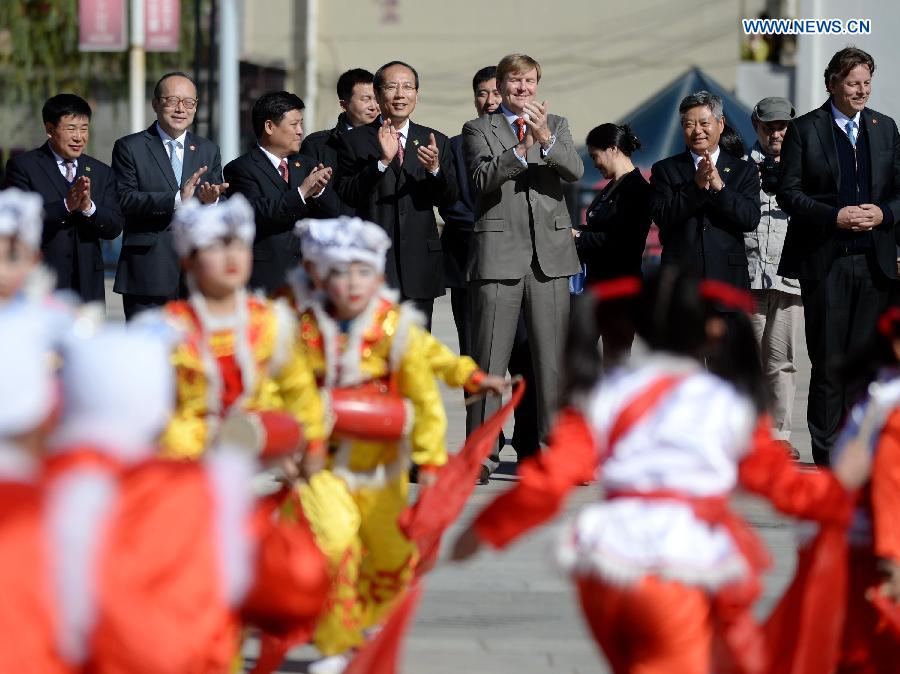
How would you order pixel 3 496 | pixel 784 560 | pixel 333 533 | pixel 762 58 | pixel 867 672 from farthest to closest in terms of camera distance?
pixel 762 58, pixel 784 560, pixel 333 533, pixel 867 672, pixel 3 496

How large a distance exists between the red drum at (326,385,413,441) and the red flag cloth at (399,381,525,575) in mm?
216

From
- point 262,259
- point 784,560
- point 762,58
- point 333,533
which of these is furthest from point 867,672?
point 762,58

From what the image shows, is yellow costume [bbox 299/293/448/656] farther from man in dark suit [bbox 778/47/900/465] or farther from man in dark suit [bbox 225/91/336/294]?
man in dark suit [bbox 778/47/900/465]

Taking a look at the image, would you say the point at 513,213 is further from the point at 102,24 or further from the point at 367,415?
the point at 102,24

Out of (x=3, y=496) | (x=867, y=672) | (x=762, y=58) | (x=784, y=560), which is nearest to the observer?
(x=3, y=496)

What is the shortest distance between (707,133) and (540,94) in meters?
18.8

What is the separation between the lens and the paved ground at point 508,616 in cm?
580

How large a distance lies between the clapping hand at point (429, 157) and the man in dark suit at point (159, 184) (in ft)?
4.05

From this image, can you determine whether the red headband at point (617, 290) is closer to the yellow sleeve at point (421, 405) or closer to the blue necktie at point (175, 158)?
the yellow sleeve at point (421, 405)

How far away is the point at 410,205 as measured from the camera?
9.03 m

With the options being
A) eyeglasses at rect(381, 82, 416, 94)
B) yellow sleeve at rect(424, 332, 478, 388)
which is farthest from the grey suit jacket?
yellow sleeve at rect(424, 332, 478, 388)

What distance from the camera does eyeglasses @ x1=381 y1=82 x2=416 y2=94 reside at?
895 centimetres

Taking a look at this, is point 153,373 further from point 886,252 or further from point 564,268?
point 886,252

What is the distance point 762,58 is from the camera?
26.8 m
